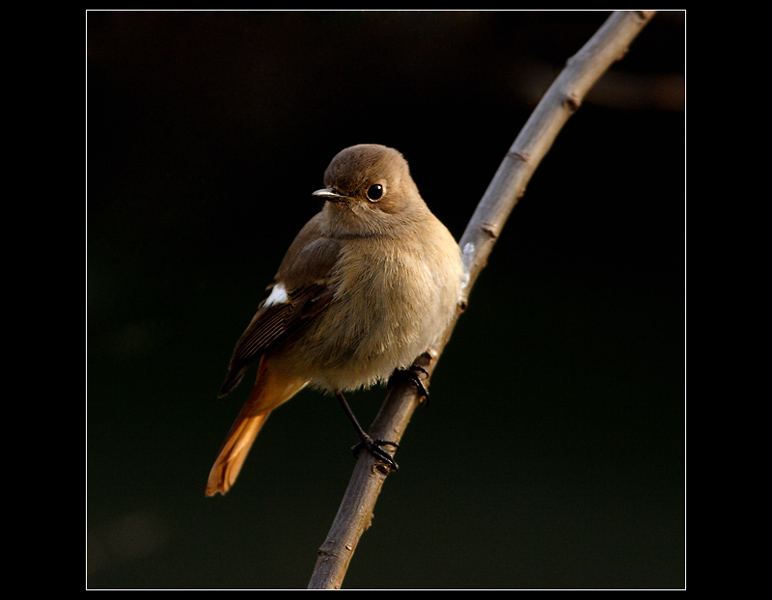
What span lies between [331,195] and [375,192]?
195 mm

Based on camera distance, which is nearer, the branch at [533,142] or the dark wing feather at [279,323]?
the branch at [533,142]

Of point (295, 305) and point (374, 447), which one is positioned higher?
point (295, 305)

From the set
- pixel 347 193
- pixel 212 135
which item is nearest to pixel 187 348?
pixel 212 135

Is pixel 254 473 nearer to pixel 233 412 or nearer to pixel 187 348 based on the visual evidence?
pixel 233 412

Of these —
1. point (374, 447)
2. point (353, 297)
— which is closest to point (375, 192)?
point (353, 297)

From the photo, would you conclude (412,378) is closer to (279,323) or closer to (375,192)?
(279,323)

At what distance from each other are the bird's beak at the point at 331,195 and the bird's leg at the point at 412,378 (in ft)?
1.87

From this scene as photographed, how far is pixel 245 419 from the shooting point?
2.43 meters

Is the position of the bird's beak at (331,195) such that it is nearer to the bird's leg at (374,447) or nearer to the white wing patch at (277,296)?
the white wing patch at (277,296)

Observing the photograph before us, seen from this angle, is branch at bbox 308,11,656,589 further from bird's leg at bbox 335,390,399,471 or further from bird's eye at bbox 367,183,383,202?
bird's eye at bbox 367,183,383,202

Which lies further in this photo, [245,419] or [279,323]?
[245,419]

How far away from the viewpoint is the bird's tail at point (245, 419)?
7.84ft

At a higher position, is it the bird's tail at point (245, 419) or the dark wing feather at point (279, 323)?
the dark wing feather at point (279, 323)

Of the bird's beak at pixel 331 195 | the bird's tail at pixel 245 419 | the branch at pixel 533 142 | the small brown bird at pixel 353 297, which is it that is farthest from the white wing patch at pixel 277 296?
the branch at pixel 533 142
